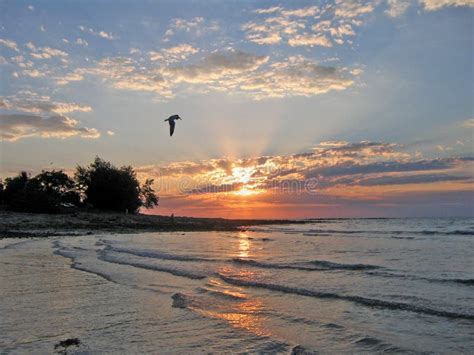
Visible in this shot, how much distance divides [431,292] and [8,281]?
31.2 ft

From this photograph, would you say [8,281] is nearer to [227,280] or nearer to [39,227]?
[227,280]

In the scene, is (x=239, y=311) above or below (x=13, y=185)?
below

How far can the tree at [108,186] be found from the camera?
6001cm

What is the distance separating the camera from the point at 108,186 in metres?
59.8

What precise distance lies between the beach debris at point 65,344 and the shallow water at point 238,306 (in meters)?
0.13

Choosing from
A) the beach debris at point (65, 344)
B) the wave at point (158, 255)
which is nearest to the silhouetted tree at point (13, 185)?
the wave at point (158, 255)

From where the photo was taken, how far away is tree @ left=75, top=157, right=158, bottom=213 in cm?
6001

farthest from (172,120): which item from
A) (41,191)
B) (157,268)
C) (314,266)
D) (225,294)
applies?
(41,191)

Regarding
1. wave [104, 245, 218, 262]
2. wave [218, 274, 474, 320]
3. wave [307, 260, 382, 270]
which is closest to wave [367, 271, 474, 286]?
wave [307, 260, 382, 270]

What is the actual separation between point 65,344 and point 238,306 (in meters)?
3.37

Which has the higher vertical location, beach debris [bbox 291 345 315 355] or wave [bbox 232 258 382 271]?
wave [bbox 232 258 382 271]

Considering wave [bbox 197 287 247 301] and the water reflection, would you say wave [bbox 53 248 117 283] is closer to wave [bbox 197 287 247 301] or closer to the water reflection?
wave [bbox 197 287 247 301]

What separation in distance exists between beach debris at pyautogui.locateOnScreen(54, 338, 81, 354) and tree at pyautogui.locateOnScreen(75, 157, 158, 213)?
55.6 m

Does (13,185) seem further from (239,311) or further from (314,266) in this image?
(239,311)
